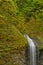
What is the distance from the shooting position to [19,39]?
8.14 meters

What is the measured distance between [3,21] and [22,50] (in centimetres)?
182

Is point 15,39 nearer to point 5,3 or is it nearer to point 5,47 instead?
point 5,47

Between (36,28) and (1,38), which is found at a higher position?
(36,28)

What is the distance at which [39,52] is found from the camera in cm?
1052

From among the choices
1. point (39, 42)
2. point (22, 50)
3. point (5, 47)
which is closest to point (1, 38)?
point (5, 47)

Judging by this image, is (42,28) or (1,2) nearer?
(1,2)

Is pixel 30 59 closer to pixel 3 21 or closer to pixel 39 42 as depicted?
pixel 39 42

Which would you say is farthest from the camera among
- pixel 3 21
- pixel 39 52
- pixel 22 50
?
pixel 39 52

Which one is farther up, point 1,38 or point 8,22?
point 8,22

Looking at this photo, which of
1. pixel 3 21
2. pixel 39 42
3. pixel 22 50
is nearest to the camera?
pixel 3 21

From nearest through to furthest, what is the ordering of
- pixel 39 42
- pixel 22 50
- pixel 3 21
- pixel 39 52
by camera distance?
pixel 3 21
pixel 22 50
pixel 39 52
pixel 39 42

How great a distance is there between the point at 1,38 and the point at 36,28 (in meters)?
2.92

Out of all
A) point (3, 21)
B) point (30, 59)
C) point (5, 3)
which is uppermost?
point (5, 3)

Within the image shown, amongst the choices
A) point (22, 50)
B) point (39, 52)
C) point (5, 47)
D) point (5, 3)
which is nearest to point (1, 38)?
point (5, 47)
